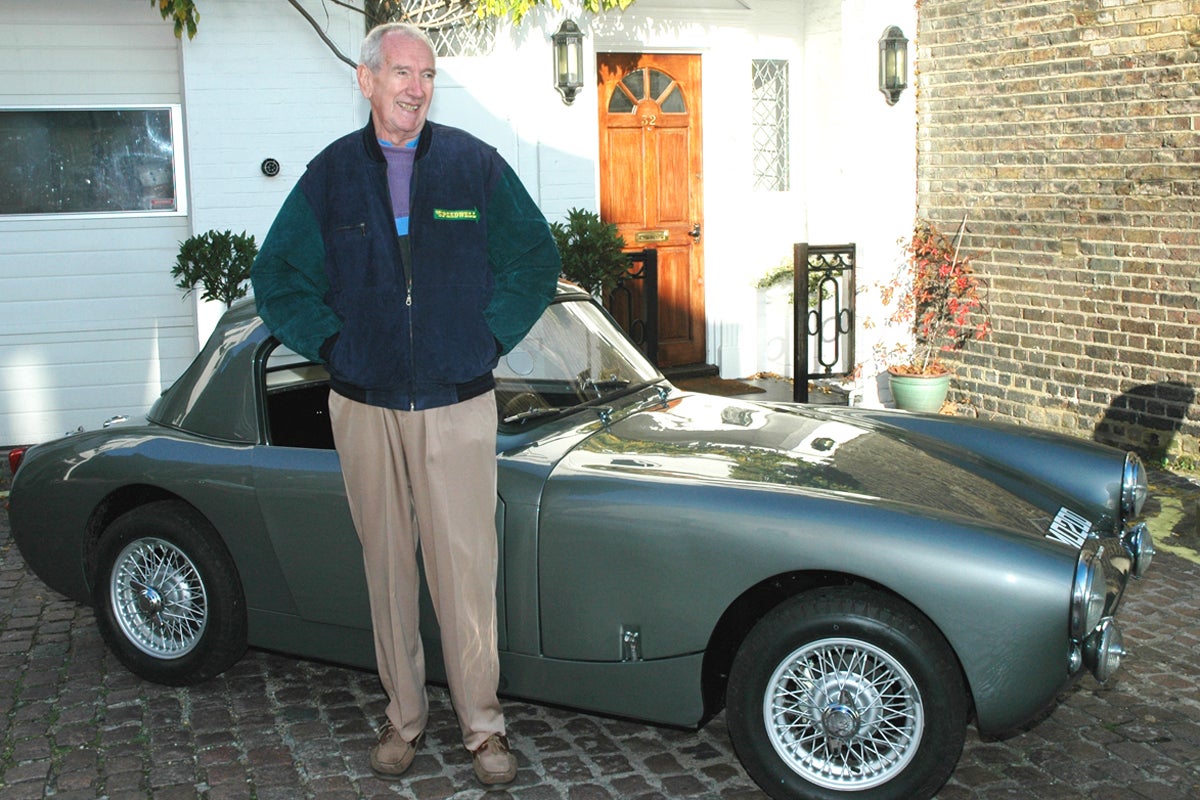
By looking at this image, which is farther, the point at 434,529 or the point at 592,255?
the point at 592,255

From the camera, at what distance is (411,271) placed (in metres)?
3.51

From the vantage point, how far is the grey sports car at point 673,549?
329 cm

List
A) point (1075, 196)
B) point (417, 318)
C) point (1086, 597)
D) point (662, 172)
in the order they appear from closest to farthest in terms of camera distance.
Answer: point (1086, 597) < point (417, 318) < point (1075, 196) < point (662, 172)

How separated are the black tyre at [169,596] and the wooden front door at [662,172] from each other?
228 inches

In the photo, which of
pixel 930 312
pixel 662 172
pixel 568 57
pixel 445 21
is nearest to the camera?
pixel 445 21

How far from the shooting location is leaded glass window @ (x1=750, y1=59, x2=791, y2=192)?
396 inches

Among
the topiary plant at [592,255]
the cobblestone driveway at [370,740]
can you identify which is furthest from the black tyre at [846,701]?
the topiary plant at [592,255]

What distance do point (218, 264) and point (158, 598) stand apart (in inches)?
153

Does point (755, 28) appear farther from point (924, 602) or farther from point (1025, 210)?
point (924, 602)

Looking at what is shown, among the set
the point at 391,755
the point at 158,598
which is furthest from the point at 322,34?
the point at 391,755

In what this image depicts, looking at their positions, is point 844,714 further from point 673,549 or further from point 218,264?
point 218,264

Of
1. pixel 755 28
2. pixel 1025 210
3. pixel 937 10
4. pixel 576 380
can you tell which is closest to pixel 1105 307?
pixel 1025 210

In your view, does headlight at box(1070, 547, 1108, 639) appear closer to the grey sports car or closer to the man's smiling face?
the grey sports car

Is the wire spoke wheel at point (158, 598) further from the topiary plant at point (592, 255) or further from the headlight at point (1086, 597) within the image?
the topiary plant at point (592, 255)
